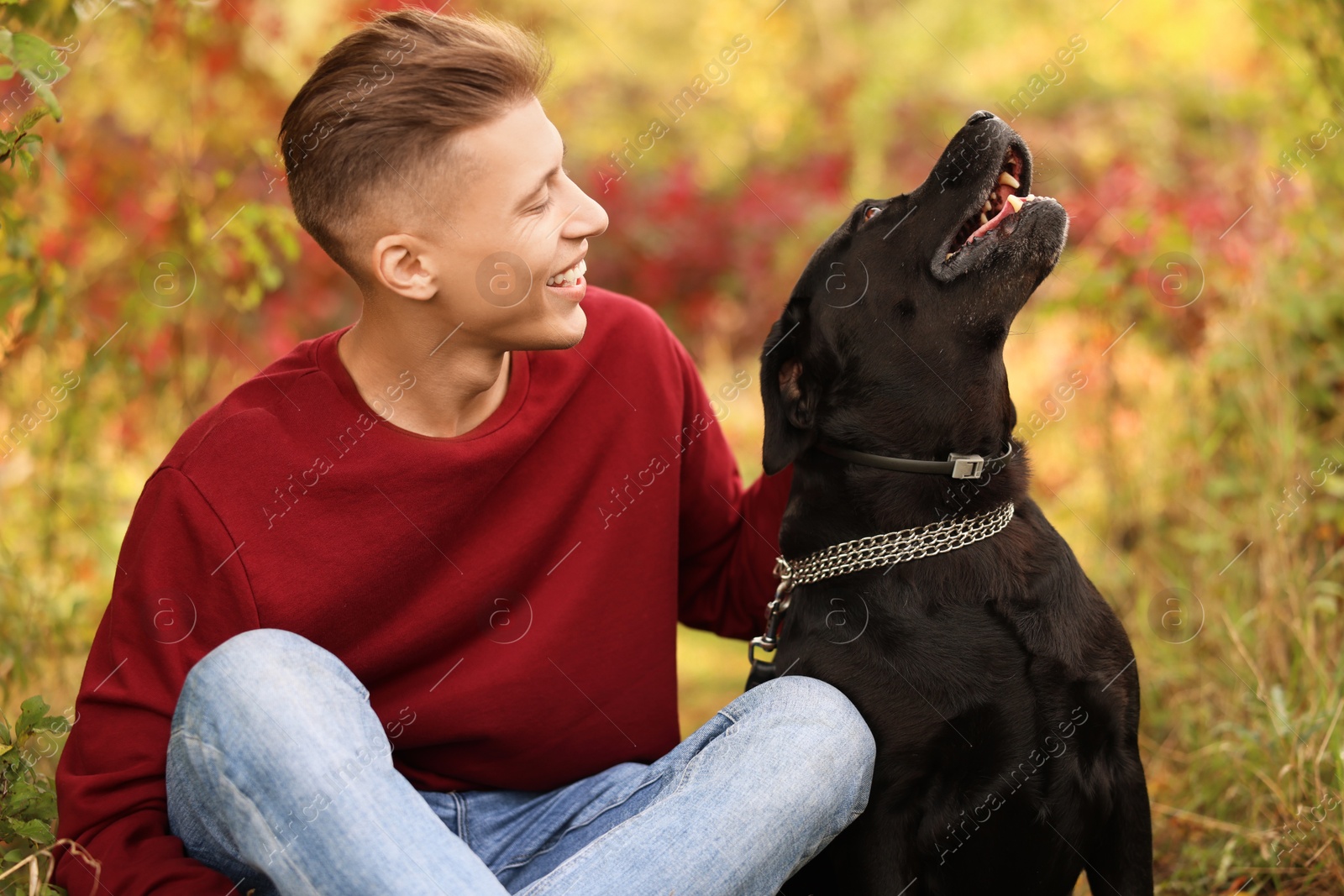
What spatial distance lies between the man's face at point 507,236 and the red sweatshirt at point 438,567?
0.18m

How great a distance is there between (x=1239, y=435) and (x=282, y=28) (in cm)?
431

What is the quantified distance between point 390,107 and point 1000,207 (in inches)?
43.5

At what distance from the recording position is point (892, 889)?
1.78 metres

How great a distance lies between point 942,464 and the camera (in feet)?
6.42

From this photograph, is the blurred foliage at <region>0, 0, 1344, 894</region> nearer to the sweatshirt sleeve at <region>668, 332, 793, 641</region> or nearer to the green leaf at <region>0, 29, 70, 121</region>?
the green leaf at <region>0, 29, 70, 121</region>

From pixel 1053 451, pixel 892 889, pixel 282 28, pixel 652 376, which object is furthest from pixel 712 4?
pixel 892 889

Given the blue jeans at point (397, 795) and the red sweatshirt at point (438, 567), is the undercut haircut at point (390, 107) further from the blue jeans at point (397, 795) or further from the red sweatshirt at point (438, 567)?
the blue jeans at point (397, 795)

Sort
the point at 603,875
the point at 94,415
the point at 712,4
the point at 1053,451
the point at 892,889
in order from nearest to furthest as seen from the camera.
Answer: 1. the point at 603,875
2. the point at 892,889
3. the point at 94,415
4. the point at 1053,451
5. the point at 712,4

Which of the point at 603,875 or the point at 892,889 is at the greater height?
the point at 603,875

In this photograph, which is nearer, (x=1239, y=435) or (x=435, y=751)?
(x=435, y=751)

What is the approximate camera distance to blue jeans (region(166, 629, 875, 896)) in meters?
1.48

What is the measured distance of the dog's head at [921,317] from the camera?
1987 millimetres

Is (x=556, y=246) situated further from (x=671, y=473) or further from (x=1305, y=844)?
(x=1305, y=844)

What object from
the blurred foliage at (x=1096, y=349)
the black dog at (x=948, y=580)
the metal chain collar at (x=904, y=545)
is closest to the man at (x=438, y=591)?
the black dog at (x=948, y=580)
